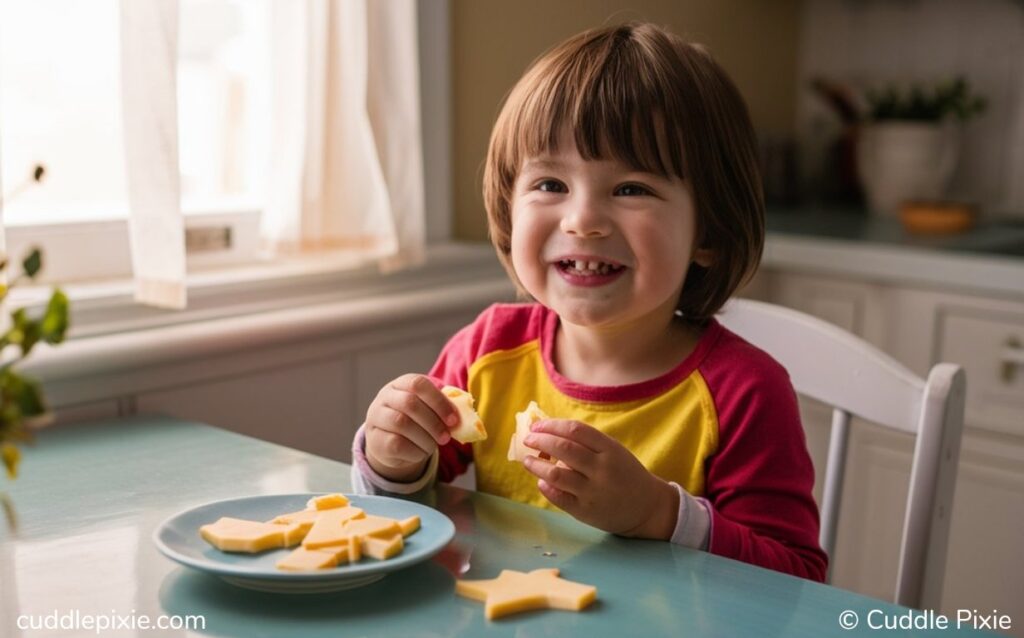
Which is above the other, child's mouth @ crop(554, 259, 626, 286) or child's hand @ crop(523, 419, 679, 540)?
child's mouth @ crop(554, 259, 626, 286)

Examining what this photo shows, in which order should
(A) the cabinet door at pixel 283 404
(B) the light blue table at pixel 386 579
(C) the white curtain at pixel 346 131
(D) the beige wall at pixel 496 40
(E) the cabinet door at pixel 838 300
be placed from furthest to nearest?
(E) the cabinet door at pixel 838 300 → (D) the beige wall at pixel 496 40 → (C) the white curtain at pixel 346 131 → (A) the cabinet door at pixel 283 404 → (B) the light blue table at pixel 386 579

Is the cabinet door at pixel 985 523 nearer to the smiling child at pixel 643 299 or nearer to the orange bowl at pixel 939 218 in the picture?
the orange bowl at pixel 939 218

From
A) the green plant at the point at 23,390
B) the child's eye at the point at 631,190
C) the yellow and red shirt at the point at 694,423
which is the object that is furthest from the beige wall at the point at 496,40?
the green plant at the point at 23,390

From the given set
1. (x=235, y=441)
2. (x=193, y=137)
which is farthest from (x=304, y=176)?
(x=235, y=441)

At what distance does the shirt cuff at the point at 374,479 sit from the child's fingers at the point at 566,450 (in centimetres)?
18

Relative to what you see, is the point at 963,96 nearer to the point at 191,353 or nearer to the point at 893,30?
the point at 893,30

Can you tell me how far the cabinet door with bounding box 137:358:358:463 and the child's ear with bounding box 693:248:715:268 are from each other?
2.22ft

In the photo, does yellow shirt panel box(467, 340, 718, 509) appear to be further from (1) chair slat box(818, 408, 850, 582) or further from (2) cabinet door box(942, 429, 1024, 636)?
(2) cabinet door box(942, 429, 1024, 636)

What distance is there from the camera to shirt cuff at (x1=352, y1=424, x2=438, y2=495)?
3.56 ft

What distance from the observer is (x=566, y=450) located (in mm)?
936

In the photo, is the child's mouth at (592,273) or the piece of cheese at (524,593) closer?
the piece of cheese at (524,593)

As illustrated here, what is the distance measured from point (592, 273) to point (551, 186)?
0.09 meters

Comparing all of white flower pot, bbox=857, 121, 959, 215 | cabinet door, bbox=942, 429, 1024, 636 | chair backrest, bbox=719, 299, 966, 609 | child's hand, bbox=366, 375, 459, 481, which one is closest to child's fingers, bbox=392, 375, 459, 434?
child's hand, bbox=366, 375, 459, 481

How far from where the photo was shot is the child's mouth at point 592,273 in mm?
1117
